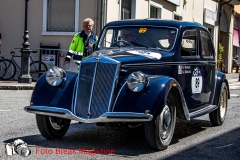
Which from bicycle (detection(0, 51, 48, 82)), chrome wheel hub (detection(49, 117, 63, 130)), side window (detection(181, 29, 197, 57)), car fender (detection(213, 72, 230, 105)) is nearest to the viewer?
chrome wheel hub (detection(49, 117, 63, 130))

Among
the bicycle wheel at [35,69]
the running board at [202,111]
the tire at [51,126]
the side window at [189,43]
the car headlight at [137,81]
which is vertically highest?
the side window at [189,43]

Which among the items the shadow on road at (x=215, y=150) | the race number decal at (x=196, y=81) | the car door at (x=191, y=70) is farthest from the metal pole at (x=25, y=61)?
the shadow on road at (x=215, y=150)

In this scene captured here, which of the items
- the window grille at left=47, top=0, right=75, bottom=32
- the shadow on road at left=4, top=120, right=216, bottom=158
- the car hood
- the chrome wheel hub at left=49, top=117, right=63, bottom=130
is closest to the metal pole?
the window grille at left=47, top=0, right=75, bottom=32

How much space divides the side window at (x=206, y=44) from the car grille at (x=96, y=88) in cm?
253

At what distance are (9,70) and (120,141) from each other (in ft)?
38.8

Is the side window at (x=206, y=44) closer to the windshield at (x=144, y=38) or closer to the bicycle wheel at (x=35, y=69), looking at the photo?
the windshield at (x=144, y=38)

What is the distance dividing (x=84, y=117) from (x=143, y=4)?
50.5 ft

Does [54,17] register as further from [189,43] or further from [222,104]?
[189,43]

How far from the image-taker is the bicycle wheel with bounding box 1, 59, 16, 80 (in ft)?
59.1

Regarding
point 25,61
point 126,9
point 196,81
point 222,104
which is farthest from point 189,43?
point 126,9

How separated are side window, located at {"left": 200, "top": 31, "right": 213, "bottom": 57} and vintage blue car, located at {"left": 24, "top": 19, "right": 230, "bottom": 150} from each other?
0.36m

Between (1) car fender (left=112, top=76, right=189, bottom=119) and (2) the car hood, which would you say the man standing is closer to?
(2) the car hood

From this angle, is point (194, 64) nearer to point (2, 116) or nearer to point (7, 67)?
point (2, 116)

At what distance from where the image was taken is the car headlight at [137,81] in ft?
20.5
